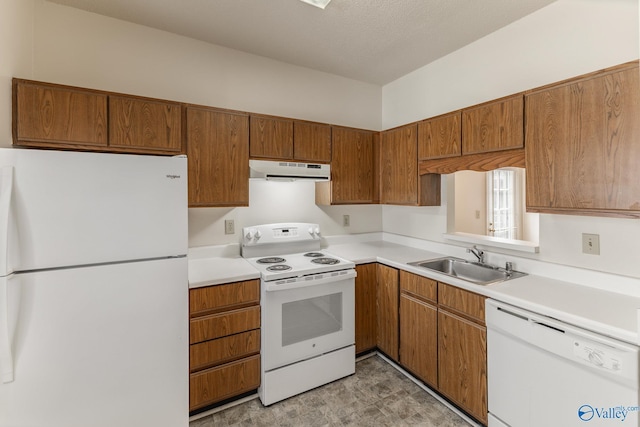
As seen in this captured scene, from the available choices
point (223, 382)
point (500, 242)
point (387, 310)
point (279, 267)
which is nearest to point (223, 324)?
point (223, 382)

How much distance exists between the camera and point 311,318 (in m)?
2.29

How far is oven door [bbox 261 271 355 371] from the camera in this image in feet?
6.88

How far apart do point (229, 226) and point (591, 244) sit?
263 centimetres

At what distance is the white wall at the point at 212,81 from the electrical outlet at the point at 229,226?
0.12ft

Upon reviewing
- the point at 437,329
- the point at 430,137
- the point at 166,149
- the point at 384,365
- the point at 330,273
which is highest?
the point at 430,137

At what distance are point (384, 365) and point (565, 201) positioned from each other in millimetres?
1903

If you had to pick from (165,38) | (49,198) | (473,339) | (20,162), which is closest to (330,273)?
(473,339)

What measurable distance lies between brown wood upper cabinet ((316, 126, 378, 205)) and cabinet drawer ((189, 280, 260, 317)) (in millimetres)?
1171

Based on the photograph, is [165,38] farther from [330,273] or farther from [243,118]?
[330,273]

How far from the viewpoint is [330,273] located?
2.29 meters

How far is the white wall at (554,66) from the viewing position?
1672 mm

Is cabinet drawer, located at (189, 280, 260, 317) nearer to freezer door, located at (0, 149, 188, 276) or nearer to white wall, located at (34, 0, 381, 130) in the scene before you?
freezer door, located at (0, 149, 188, 276)

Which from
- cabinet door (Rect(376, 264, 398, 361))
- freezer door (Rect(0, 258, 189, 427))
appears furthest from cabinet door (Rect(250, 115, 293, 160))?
cabinet door (Rect(376, 264, 398, 361))

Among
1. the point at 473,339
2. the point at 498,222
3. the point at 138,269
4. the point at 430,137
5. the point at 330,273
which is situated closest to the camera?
the point at 138,269
